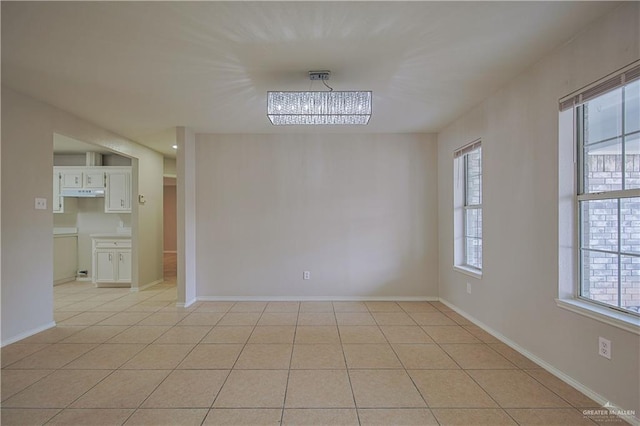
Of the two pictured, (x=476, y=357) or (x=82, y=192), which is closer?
(x=476, y=357)

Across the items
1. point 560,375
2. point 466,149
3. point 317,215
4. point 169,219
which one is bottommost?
point 560,375

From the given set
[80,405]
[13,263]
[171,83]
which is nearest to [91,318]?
[13,263]

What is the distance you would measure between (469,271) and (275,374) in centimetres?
254

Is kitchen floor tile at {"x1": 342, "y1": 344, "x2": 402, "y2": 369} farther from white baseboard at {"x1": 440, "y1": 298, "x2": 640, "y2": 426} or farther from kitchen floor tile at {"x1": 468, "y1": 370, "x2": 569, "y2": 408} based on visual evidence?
white baseboard at {"x1": 440, "y1": 298, "x2": 640, "y2": 426}

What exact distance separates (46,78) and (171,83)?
1.07 metres

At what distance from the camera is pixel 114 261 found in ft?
17.6

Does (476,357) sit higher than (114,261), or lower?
lower

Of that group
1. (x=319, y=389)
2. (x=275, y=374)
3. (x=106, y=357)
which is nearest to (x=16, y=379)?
(x=106, y=357)

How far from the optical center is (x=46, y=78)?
2.73 metres

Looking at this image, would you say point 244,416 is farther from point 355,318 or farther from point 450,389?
point 355,318

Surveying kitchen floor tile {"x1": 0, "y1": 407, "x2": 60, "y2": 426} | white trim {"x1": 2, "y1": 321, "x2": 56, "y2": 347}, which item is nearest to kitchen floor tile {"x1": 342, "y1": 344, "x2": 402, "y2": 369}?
kitchen floor tile {"x1": 0, "y1": 407, "x2": 60, "y2": 426}

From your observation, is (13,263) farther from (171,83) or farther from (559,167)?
(559,167)

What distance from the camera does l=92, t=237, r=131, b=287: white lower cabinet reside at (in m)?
5.34

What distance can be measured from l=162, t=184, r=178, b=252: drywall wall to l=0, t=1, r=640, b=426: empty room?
553 centimetres
